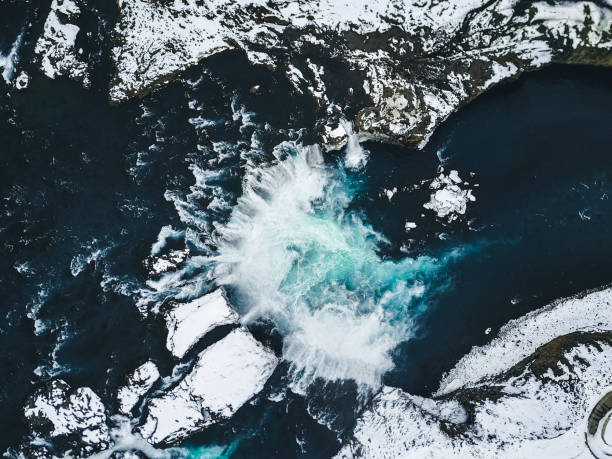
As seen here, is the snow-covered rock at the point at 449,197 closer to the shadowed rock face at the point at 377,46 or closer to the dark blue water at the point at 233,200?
the dark blue water at the point at 233,200

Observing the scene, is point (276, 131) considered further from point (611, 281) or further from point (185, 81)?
point (611, 281)

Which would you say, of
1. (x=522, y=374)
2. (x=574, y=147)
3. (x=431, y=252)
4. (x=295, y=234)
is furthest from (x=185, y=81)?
(x=522, y=374)

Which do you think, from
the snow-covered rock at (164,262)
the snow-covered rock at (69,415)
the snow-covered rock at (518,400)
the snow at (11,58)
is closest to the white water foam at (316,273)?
the snow-covered rock at (164,262)

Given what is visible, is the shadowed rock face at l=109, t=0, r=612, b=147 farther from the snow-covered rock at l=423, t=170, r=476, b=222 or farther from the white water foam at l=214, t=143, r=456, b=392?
the white water foam at l=214, t=143, r=456, b=392

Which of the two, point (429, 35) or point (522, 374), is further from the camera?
point (429, 35)

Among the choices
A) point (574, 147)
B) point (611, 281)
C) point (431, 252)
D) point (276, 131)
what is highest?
point (276, 131)

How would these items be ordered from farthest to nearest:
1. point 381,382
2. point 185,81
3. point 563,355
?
point 185,81 < point 381,382 < point 563,355

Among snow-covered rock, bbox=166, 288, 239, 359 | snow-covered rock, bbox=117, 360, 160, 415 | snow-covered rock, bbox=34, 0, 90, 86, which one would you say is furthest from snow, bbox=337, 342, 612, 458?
snow-covered rock, bbox=34, 0, 90, 86
